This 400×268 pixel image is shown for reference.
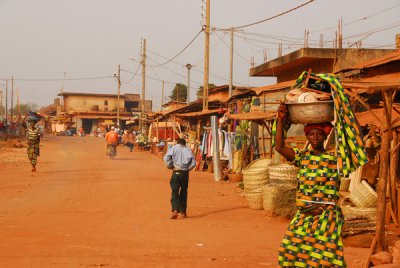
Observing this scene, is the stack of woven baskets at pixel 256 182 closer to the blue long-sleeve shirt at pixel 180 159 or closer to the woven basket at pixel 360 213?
the blue long-sleeve shirt at pixel 180 159

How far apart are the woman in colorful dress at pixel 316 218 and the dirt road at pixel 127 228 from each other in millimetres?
2558

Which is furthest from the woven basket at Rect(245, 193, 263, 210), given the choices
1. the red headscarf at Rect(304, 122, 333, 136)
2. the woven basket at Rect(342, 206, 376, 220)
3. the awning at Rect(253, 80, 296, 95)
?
the red headscarf at Rect(304, 122, 333, 136)

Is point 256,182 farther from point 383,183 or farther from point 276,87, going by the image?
point 276,87

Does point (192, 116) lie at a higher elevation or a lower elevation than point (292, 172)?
higher

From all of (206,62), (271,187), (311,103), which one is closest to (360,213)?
(271,187)

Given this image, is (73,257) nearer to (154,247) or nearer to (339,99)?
(154,247)

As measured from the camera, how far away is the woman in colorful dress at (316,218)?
428 cm

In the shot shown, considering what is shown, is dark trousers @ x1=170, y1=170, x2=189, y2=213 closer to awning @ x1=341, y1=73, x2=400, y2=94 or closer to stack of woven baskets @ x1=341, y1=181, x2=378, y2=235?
stack of woven baskets @ x1=341, y1=181, x2=378, y2=235

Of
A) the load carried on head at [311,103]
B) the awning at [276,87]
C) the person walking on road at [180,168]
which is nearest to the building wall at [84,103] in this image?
the awning at [276,87]

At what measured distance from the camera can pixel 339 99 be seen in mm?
4434

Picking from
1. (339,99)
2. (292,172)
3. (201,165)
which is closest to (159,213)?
(292,172)

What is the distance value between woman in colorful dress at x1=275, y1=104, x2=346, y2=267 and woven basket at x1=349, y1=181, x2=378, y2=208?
19.0 feet

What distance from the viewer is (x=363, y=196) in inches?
394

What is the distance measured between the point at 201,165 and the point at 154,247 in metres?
14.5
